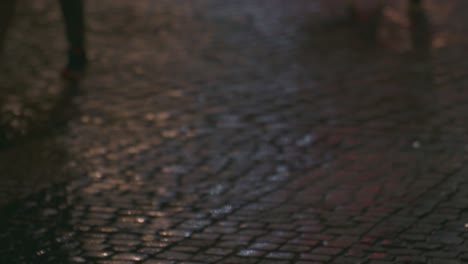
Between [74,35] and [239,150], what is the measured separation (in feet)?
9.20

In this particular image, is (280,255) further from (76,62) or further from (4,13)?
(76,62)

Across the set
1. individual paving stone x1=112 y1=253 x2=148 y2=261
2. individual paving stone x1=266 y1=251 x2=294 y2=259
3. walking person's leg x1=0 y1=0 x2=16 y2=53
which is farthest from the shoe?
individual paving stone x1=266 y1=251 x2=294 y2=259

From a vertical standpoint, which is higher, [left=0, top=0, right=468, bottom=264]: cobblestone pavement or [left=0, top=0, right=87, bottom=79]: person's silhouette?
[left=0, top=0, right=87, bottom=79]: person's silhouette

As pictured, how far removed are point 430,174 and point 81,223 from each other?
2.16 m

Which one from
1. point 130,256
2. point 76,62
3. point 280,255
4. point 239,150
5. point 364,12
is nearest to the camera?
point 280,255

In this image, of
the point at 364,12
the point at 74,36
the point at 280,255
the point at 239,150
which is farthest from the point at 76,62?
the point at 280,255

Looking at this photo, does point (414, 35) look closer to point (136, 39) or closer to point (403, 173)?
point (136, 39)

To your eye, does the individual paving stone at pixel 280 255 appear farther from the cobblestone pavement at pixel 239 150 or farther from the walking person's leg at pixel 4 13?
the walking person's leg at pixel 4 13

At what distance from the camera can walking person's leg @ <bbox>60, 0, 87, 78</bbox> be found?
850 cm

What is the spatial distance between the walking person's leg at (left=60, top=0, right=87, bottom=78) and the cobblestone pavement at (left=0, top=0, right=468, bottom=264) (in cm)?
20

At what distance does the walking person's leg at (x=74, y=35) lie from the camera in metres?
8.50

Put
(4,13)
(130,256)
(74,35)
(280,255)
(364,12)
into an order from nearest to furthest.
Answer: (280,255) < (130,256) < (4,13) < (74,35) < (364,12)

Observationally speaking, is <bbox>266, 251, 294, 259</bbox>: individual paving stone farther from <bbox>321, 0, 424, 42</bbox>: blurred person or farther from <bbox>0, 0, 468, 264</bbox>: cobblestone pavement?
<bbox>321, 0, 424, 42</bbox>: blurred person

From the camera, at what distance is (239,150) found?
6500 mm
